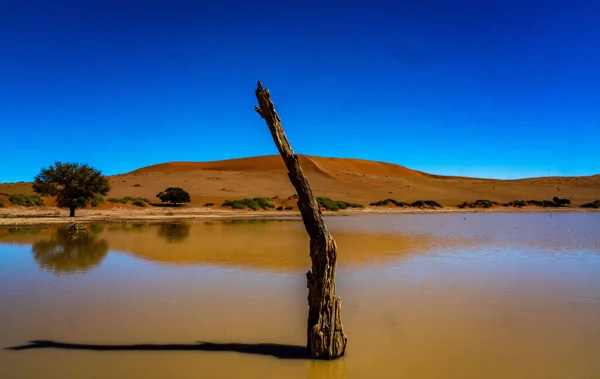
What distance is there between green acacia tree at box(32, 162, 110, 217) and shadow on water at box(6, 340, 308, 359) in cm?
2611

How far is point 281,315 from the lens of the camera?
7395 mm

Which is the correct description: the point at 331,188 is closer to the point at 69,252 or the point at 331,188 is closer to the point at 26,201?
the point at 26,201

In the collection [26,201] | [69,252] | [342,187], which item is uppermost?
[342,187]

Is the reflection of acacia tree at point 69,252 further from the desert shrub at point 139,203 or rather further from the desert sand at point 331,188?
the desert shrub at point 139,203

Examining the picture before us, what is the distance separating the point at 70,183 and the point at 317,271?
27.9 m

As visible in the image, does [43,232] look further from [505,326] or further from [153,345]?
[505,326]

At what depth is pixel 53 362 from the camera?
533cm

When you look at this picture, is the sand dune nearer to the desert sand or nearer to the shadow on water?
the desert sand

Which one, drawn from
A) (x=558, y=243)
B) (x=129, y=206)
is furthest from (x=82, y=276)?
(x=129, y=206)

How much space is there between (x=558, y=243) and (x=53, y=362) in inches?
674

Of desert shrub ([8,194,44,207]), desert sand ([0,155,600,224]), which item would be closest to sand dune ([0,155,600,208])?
desert sand ([0,155,600,224])

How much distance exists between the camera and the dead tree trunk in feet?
18.2

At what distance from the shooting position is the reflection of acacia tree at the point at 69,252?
38.7ft

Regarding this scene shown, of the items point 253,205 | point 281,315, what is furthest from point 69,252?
point 253,205
